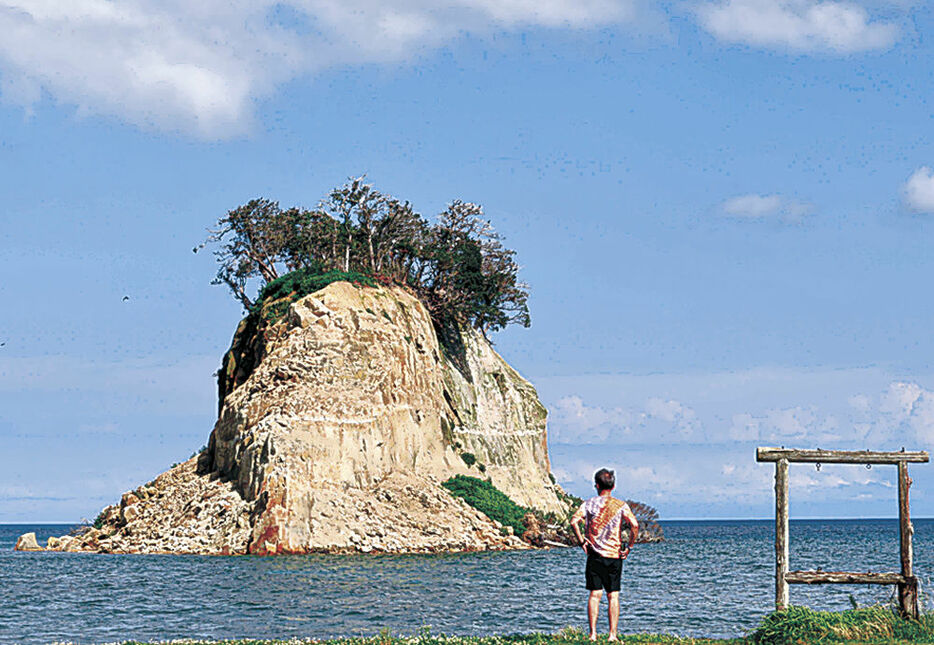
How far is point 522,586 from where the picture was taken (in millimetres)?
38125

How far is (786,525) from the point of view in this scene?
18.5 metres

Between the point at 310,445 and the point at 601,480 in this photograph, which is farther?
the point at 310,445

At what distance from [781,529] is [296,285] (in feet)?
159

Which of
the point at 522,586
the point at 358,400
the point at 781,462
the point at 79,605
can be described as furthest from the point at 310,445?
the point at 781,462

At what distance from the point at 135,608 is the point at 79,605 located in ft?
7.69

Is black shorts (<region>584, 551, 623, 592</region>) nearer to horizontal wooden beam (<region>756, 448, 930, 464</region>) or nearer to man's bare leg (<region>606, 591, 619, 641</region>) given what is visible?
man's bare leg (<region>606, 591, 619, 641</region>)

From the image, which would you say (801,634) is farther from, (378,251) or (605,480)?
(378,251)

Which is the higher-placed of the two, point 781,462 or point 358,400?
point 358,400

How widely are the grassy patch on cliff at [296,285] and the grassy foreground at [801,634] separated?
45.2m

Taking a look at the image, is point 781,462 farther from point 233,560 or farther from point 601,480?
point 233,560

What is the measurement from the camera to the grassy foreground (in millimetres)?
16938

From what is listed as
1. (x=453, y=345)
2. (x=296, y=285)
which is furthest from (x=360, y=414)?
(x=453, y=345)

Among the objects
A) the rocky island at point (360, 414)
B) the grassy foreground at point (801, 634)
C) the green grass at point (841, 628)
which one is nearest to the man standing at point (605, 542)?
the grassy foreground at point (801, 634)

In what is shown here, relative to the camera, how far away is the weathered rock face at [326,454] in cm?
5206
